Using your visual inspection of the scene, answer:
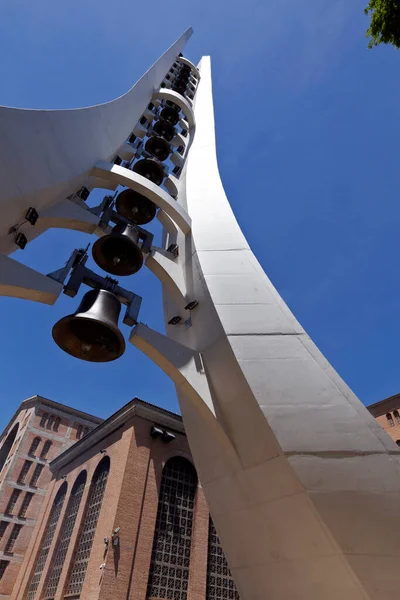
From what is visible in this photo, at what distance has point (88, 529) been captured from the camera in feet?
56.5

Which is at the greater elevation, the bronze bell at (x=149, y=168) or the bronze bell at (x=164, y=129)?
the bronze bell at (x=164, y=129)

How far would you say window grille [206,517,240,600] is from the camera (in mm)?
16083

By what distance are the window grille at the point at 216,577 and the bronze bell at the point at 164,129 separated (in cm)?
1745

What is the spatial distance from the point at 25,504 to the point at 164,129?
3569cm

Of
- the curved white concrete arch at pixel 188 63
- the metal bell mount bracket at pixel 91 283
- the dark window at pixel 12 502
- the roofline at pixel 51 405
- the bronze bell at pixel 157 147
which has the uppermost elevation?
the curved white concrete arch at pixel 188 63

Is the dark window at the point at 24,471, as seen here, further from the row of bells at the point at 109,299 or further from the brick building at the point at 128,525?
the row of bells at the point at 109,299

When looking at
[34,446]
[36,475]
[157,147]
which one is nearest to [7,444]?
[34,446]

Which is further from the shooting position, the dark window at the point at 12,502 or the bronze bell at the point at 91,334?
the dark window at the point at 12,502

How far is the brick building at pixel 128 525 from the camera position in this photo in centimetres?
1473

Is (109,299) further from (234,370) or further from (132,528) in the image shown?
(132,528)

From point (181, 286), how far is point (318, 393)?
12.6 feet

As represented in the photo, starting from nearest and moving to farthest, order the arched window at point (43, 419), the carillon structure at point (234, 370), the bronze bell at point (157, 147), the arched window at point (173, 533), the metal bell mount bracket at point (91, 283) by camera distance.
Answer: the carillon structure at point (234, 370), the metal bell mount bracket at point (91, 283), the bronze bell at point (157, 147), the arched window at point (173, 533), the arched window at point (43, 419)

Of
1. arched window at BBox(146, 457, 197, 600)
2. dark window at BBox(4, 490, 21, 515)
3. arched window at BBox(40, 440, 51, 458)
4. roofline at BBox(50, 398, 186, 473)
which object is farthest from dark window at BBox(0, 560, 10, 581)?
arched window at BBox(146, 457, 197, 600)

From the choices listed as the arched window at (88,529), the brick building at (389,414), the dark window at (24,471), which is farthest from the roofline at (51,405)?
the brick building at (389,414)
